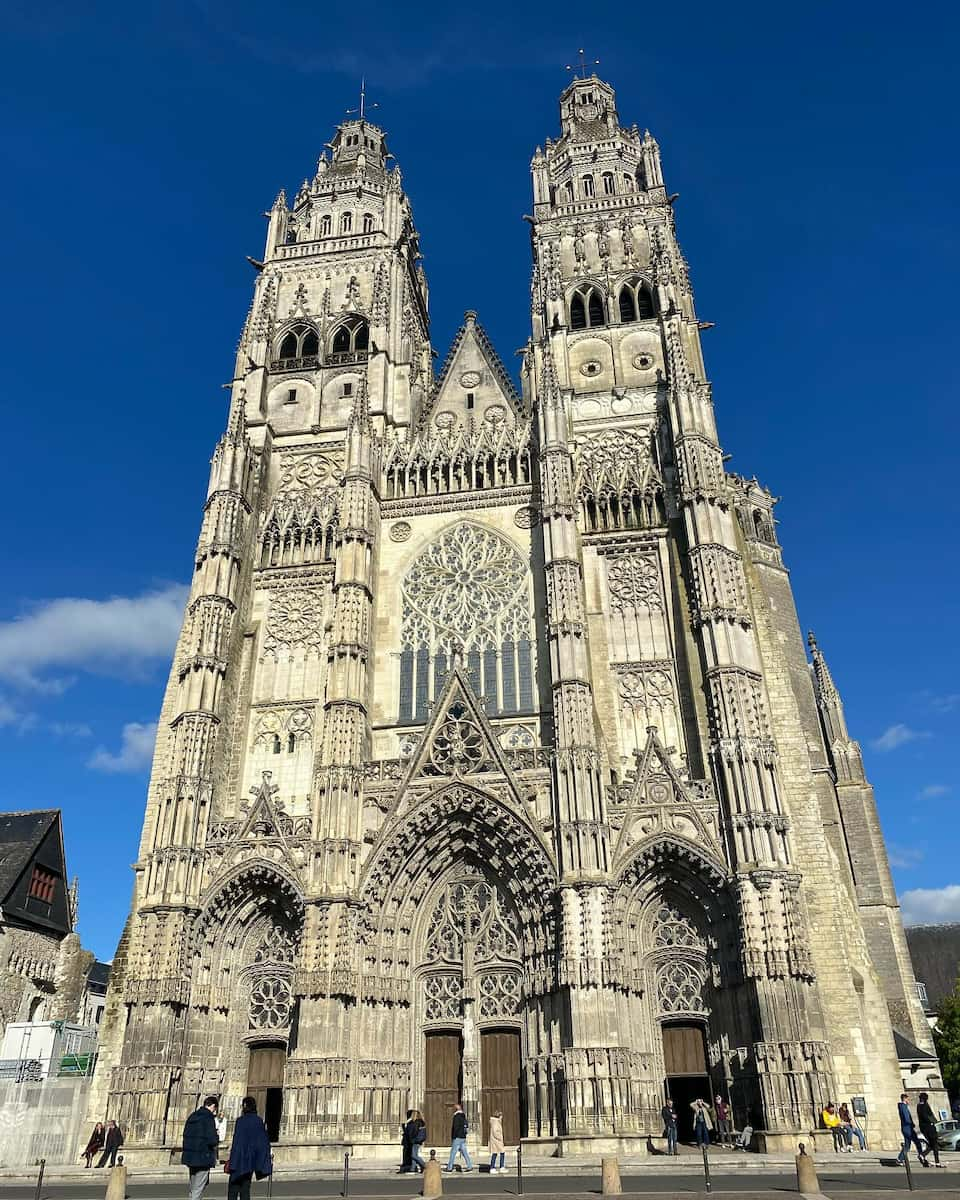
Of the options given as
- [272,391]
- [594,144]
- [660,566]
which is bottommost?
[660,566]

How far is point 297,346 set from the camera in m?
36.3

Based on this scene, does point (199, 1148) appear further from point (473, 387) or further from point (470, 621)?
point (473, 387)

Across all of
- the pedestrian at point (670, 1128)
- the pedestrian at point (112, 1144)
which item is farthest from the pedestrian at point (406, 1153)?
the pedestrian at point (112, 1144)

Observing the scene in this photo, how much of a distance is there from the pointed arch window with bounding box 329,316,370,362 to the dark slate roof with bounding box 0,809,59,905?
19.8m

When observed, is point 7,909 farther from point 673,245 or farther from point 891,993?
point 673,245

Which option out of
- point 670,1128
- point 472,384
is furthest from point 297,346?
point 670,1128

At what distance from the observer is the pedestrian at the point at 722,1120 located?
2052 centimetres

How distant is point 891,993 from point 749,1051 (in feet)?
45.7

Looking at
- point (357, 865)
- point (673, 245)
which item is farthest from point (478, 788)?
point (673, 245)

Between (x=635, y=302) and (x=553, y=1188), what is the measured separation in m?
28.9

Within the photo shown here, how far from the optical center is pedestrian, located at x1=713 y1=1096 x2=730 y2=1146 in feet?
67.3

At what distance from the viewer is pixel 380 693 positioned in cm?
2806

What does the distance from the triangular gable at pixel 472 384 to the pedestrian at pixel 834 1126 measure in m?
22.1

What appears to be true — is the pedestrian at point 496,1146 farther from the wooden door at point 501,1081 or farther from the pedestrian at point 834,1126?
the pedestrian at point 834,1126
